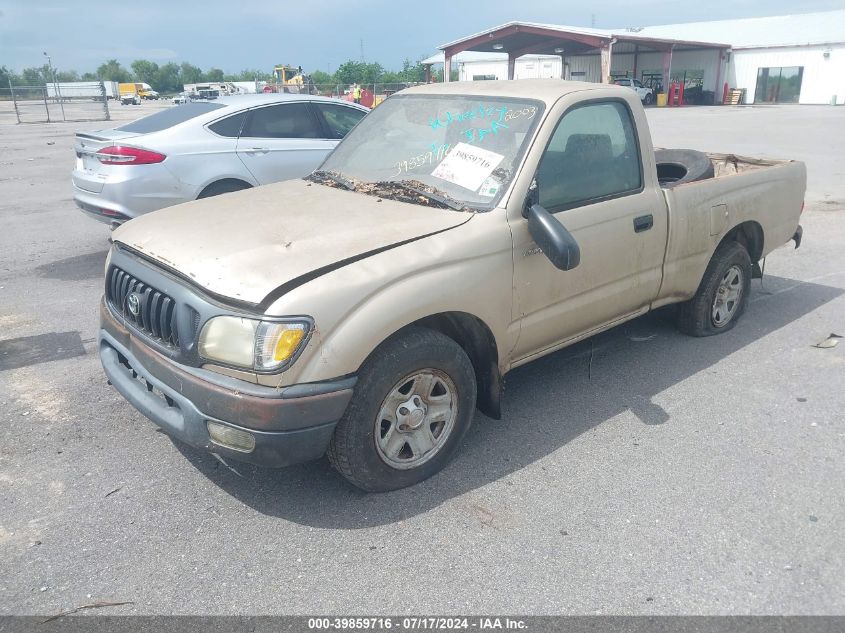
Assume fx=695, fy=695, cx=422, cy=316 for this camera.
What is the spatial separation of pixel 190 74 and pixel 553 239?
4649 inches

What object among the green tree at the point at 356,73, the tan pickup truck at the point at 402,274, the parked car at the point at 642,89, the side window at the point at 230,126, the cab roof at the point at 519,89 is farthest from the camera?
the green tree at the point at 356,73

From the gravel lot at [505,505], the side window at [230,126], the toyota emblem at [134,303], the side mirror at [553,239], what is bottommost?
the gravel lot at [505,505]

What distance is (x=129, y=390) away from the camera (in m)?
3.30

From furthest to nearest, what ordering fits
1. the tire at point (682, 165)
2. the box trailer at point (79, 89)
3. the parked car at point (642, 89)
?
the parked car at point (642, 89) → the box trailer at point (79, 89) → the tire at point (682, 165)

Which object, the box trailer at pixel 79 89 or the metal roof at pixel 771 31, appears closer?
the box trailer at pixel 79 89

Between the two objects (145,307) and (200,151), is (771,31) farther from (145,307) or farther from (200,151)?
(145,307)

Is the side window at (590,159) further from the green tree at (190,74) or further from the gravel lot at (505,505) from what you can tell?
the green tree at (190,74)

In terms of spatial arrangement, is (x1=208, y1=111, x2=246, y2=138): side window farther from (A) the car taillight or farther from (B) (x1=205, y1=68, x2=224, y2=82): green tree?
(B) (x1=205, y1=68, x2=224, y2=82): green tree

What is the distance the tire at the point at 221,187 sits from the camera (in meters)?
7.43

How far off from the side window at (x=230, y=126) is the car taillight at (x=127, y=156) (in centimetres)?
72

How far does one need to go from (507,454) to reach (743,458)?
123cm

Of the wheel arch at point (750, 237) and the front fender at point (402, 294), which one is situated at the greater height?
the front fender at point (402, 294)

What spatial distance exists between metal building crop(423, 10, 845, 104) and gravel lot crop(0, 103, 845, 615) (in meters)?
34.8

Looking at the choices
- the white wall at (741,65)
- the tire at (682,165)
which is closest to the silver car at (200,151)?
the tire at (682,165)
